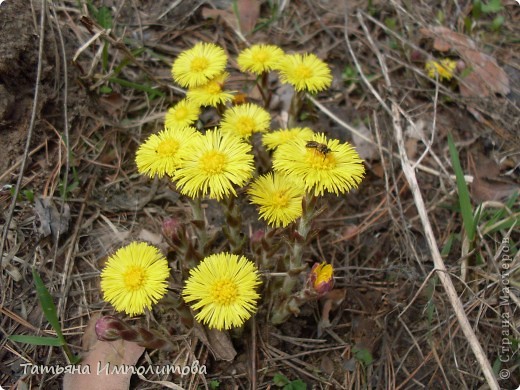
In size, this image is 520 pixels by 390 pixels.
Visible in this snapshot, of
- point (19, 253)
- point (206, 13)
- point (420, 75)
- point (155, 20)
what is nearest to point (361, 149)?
point (420, 75)

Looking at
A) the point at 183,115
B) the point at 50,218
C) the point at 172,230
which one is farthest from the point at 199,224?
the point at 50,218

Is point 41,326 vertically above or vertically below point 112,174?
below

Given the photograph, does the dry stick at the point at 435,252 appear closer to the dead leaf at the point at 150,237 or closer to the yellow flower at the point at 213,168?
the yellow flower at the point at 213,168

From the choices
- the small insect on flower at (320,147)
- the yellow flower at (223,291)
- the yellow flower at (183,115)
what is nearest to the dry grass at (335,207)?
the yellow flower at (223,291)

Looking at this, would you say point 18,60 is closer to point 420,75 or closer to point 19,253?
point 19,253

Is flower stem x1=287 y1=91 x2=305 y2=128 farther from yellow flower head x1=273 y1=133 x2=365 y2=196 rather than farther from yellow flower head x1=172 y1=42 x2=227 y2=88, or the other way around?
yellow flower head x1=273 y1=133 x2=365 y2=196

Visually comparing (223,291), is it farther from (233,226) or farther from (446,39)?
(446,39)
